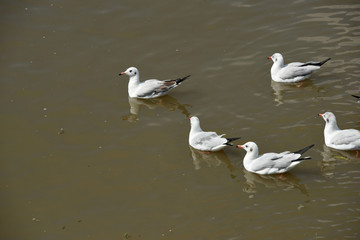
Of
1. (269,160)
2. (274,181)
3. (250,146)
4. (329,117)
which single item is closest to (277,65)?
(329,117)

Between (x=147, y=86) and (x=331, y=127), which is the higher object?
(x=147, y=86)

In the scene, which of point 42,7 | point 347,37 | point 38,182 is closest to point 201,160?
point 38,182

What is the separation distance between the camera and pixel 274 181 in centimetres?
1180

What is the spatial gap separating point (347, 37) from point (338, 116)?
3171mm

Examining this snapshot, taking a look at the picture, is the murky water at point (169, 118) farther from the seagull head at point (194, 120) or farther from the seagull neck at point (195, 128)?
the seagull head at point (194, 120)

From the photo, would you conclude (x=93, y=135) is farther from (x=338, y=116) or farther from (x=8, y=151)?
(x=338, y=116)

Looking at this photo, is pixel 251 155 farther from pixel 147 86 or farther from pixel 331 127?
pixel 147 86

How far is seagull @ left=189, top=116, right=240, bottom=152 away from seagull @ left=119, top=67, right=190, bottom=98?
184 centimetres

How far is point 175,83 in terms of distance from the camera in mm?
14359

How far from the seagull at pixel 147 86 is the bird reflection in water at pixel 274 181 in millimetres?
3396

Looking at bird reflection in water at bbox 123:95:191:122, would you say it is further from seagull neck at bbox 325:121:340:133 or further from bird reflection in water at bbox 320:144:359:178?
bird reflection in water at bbox 320:144:359:178

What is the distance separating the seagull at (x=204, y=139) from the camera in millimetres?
12344

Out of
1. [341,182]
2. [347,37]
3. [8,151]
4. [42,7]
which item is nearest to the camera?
[341,182]

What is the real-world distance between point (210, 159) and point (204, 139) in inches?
18.3
